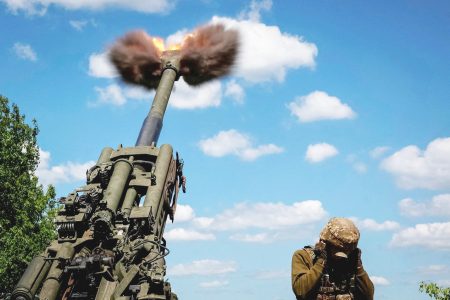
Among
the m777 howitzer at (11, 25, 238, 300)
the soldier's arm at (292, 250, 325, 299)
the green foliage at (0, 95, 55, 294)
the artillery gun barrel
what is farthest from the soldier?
the green foliage at (0, 95, 55, 294)

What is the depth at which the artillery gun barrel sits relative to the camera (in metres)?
10.4

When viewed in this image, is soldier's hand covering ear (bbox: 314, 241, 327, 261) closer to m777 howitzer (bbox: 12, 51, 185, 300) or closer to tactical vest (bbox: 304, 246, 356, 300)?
tactical vest (bbox: 304, 246, 356, 300)

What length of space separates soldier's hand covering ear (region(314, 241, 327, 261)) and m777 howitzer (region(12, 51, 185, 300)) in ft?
11.8

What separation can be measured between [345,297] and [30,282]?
222 inches

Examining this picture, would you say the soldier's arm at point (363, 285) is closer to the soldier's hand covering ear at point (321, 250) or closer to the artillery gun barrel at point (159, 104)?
the soldier's hand covering ear at point (321, 250)

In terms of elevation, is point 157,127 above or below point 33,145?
below

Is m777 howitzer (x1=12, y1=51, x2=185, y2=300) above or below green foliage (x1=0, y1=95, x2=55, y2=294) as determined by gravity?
below

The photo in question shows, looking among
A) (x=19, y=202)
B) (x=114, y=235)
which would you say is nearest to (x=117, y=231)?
(x=114, y=235)

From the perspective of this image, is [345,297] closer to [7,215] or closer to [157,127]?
[157,127]

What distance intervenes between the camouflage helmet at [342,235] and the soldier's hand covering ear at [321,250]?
0.08m

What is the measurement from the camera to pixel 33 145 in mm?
19469

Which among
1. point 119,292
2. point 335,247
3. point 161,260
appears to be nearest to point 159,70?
point 161,260

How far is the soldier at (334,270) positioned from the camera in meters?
2.71

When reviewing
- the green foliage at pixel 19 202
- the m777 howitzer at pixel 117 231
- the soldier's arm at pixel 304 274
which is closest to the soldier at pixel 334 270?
the soldier's arm at pixel 304 274
